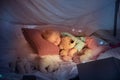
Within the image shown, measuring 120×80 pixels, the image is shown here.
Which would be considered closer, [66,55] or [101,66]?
[101,66]

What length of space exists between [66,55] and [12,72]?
59 centimetres

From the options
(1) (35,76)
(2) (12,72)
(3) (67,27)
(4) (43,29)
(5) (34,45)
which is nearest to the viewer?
(1) (35,76)

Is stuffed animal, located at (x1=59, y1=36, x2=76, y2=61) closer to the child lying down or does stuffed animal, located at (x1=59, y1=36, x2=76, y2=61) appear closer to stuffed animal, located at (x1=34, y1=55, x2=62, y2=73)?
the child lying down

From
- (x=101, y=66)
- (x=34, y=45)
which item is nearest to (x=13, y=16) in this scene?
(x=34, y=45)

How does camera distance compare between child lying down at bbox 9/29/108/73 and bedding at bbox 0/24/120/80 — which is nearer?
bedding at bbox 0/24/120/80

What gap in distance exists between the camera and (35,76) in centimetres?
179

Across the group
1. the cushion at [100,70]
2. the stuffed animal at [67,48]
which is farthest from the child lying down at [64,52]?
the cushion at [100,70]

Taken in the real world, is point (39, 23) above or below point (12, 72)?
above

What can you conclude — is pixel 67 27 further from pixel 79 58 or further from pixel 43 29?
pixel 79 58

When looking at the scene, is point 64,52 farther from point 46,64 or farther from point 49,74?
point 49,74

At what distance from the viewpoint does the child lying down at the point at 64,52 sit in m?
1.97

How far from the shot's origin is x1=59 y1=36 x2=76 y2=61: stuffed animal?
2.24 m

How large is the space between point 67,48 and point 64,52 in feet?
0.23

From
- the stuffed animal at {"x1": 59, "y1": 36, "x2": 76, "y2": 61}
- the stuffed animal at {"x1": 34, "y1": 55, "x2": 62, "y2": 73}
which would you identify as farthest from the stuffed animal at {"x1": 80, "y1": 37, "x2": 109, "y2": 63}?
the stuffed animal at {"x1": 34, "y1": 55, "x2": 62, "y2": 73}
